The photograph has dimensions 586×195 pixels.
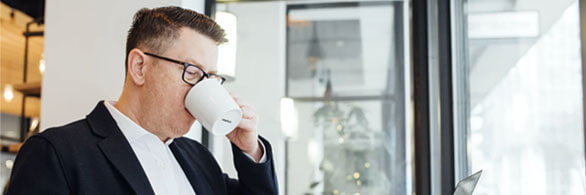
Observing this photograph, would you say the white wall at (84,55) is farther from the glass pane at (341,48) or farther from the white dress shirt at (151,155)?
the white dress shirt at (151,155)

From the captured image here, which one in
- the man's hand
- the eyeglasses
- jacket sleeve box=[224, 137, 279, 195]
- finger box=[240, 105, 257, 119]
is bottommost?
jacket sleeve box=[224, 137, 279, 195]

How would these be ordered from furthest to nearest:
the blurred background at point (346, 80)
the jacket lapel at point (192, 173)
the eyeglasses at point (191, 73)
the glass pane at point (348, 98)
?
1. the glass pane at point (348, 98)
2. the blurred background at point (346, 80)
3. the jacket lapel at point (192, 173)
4. the eyeglasses at point (191, 73)

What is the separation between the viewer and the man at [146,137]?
1145 millimetres

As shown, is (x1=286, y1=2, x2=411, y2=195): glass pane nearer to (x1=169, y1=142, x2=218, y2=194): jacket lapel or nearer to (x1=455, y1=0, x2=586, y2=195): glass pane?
(x1=455, y1=0, x2=586, y2=195): glass pane

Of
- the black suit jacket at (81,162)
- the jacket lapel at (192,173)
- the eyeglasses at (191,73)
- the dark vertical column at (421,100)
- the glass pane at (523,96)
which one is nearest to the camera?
the glass pane at (523,96)

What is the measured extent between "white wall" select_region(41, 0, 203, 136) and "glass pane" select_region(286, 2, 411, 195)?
0.49 m

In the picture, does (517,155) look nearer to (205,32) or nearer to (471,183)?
(471,183)

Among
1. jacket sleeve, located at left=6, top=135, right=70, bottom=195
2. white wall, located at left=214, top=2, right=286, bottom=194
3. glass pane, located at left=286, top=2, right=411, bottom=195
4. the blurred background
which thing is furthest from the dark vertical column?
jacket sleeve, located at left=6, top=135, right=70, bottom=195

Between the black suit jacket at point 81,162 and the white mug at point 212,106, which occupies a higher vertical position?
the white mug at point 212,106

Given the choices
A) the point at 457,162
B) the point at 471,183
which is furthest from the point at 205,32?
the point at 457,162

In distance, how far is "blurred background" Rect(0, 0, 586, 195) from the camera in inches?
62.0

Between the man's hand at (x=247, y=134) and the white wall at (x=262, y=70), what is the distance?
70 centimetres

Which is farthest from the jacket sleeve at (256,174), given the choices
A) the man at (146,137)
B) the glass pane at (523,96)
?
the glass pane at (523,96)

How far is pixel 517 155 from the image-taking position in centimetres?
125
